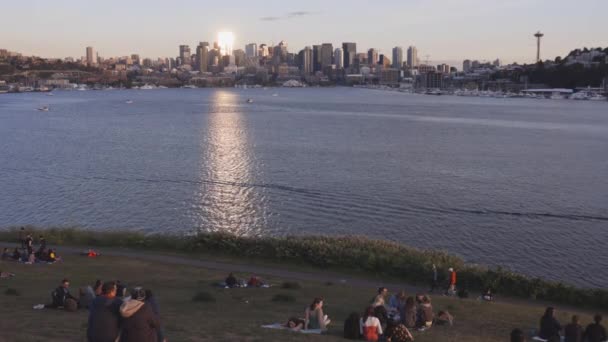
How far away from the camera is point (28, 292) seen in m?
10.4

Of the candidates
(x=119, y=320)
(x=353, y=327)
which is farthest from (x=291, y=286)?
(x=119, y=320)

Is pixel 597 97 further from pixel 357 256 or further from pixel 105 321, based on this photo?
pixel 105 321

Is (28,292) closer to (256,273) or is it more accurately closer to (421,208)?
(256,273)

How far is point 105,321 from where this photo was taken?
425cm

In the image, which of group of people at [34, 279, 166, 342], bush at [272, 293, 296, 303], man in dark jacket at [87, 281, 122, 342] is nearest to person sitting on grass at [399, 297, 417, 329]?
bush at [272, 293, 296, 303]

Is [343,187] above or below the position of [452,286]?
below

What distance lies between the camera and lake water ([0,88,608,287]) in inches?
811

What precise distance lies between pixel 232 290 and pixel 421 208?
14250 mm

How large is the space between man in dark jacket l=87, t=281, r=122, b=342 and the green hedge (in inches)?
388

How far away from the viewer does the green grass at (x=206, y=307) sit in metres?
7.23

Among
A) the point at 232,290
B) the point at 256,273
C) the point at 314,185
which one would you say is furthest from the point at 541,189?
the point at 232,290

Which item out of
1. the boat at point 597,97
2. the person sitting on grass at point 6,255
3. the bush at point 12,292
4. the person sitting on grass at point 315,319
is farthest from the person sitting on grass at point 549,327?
the boat at point 597,97

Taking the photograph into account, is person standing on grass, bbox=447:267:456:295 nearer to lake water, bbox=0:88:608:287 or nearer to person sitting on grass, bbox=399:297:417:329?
person sitting on grass, bbox=399:297:417:329

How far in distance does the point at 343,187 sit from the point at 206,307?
19.4m
